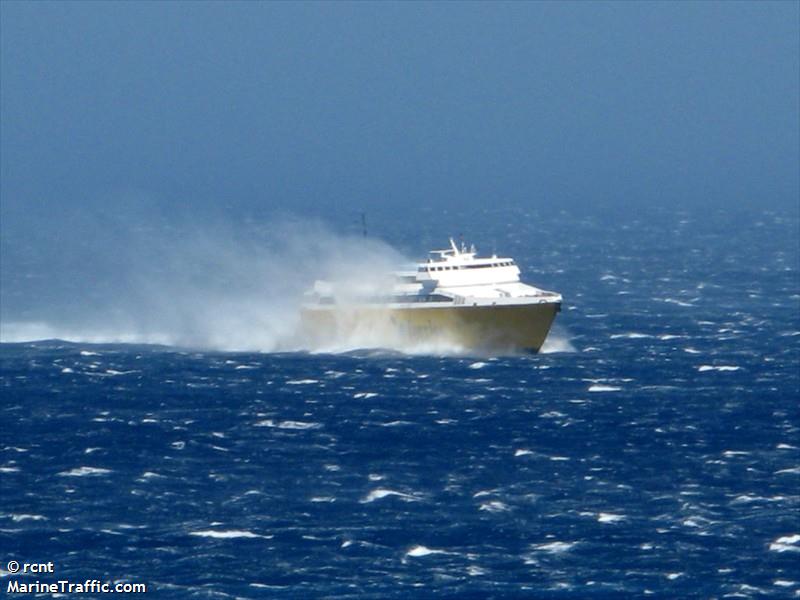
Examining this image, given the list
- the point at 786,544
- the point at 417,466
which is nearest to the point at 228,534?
the point at 417,466

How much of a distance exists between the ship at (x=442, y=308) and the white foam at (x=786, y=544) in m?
38.1

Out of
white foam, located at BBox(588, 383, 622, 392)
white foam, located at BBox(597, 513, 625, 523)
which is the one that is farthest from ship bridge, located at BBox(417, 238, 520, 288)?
white foam, located at BBox(597, 513, 625, 523)

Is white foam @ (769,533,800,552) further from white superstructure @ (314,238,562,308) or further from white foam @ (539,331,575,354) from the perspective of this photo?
white superstructure @ (314,238,562,308)

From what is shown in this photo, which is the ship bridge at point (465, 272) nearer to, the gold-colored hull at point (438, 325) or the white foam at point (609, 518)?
the gold-colored hull at point (438, 325)

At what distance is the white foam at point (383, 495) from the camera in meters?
70.0

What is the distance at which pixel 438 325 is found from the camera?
105125 millimetres

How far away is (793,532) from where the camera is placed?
6581 cm

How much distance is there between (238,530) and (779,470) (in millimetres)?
21427

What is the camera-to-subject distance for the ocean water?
6172cm

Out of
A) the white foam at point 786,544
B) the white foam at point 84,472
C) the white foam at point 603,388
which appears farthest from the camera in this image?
the white foam at point 603,388

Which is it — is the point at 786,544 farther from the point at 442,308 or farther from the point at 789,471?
the point at 442,308

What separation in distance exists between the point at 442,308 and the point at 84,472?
3409 centimetres

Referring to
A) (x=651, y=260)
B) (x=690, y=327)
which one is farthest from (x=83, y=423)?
(x=651, y=260)

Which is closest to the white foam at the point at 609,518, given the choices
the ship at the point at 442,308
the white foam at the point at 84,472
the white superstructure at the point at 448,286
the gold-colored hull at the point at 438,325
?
the white foam at the point at 84,472
